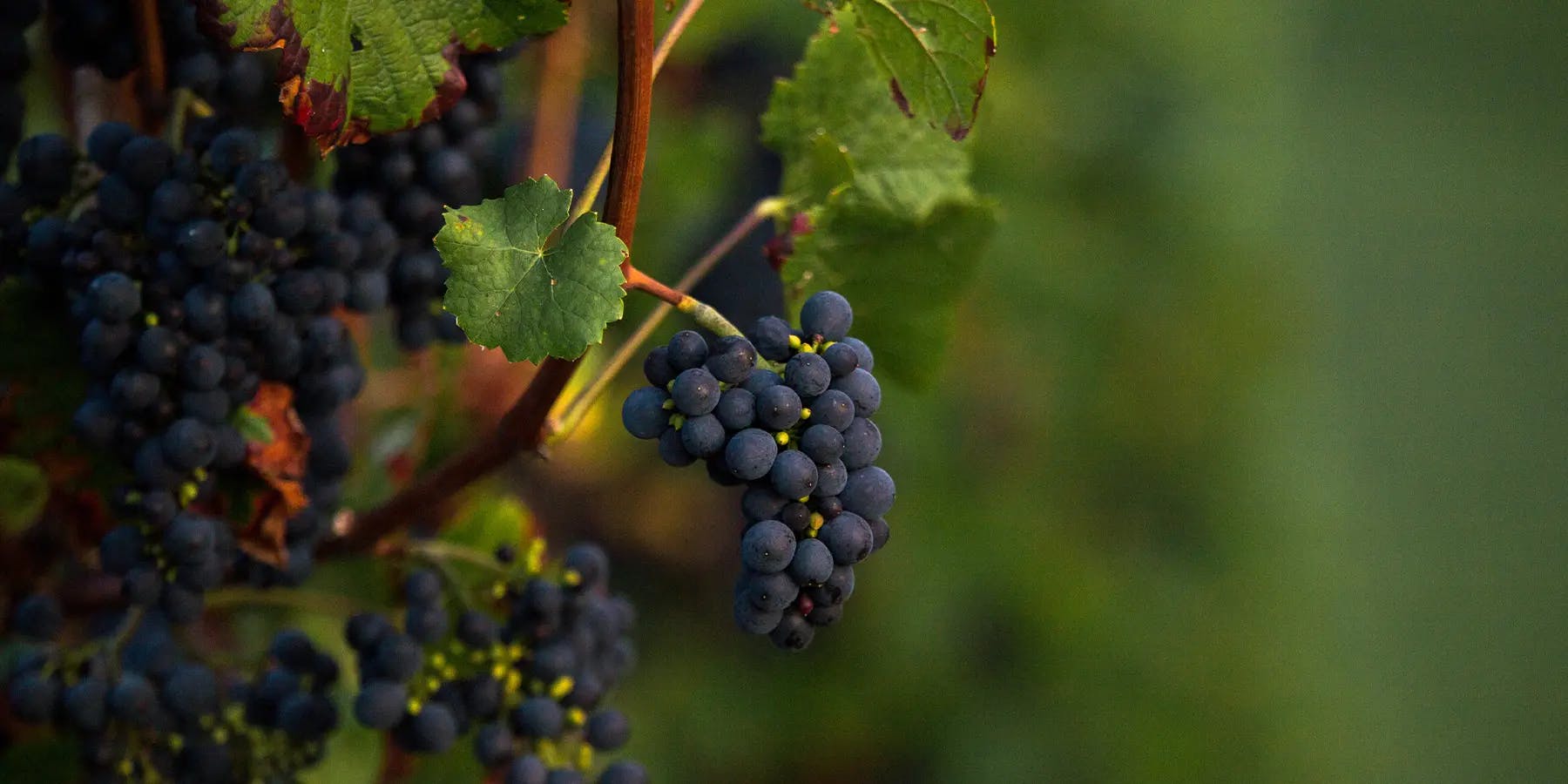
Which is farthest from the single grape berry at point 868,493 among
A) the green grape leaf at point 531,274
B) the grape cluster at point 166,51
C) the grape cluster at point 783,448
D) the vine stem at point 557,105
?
the vine stem at point 557,105

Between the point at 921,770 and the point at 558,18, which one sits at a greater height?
the point at 558,18

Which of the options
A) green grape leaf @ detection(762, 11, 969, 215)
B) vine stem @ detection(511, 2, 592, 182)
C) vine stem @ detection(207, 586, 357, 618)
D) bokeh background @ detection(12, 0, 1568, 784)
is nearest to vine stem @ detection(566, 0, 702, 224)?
green grape leaf @ detection(762, 11, 969, 215)

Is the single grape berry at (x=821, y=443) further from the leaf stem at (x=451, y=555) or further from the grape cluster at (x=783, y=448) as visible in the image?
the leaf stem at (x=451, y=555)

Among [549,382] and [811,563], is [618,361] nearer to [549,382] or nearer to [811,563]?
[549,382]

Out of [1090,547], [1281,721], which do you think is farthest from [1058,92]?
[1281,721]

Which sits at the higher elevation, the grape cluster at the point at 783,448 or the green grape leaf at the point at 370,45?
the green grape leaf at the point at 370,45

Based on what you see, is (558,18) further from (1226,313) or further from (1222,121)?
(1222,121)
